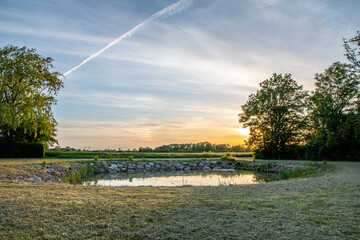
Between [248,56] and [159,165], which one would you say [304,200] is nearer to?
[248,56]

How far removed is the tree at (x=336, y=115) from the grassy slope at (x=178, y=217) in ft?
59.6

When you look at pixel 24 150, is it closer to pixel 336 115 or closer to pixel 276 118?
pixel 276 118

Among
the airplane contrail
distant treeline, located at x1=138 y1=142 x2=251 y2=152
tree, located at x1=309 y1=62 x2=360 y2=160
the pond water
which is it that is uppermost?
the airplane contrail

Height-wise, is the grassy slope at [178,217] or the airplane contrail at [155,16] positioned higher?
the airplane contrail at [155,16]

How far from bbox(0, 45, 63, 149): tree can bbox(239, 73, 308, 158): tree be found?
68.6ft

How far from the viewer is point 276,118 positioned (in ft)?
89.8

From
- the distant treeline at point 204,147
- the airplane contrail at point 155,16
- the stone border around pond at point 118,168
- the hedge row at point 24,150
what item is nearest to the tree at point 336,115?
the stone border around pond at point 118,168

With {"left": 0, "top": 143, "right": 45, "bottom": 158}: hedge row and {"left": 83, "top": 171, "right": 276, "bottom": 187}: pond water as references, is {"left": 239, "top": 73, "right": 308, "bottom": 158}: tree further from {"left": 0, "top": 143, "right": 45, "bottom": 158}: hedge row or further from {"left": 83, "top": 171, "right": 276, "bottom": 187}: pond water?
{"left": 0, "top": 143, "right": 45, "bottom": 158}: hedge row

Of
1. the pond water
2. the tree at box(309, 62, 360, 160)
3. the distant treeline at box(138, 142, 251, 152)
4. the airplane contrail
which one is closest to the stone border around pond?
the pond water

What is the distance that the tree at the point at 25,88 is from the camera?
1317 centimetres

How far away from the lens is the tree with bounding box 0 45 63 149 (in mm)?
13172

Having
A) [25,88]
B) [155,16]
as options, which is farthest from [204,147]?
[25,88]

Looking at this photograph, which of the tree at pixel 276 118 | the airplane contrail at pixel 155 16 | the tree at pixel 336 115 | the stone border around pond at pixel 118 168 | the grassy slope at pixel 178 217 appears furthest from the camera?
the tree at pixel 276 118

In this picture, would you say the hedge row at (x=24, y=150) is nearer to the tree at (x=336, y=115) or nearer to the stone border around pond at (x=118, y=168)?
the stone border around pond at (x=118, y=168)
